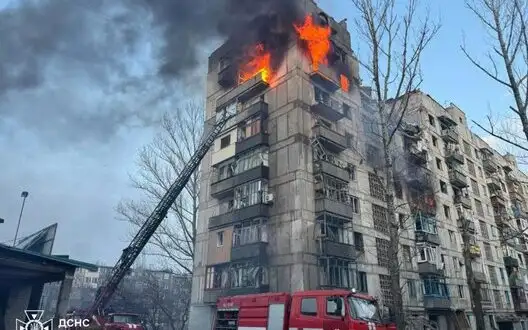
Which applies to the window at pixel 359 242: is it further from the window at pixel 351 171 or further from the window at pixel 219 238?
the window at pixel 219 238

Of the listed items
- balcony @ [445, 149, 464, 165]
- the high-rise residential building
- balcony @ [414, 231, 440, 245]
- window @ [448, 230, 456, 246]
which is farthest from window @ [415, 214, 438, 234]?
balcony @ [445, 149, 464, 165]

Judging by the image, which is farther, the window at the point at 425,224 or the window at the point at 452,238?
the window at the point at 452,238

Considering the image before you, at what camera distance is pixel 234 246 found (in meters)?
25.9

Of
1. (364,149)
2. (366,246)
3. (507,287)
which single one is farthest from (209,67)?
(507,287)

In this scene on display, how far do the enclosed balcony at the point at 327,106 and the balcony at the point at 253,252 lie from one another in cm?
1124

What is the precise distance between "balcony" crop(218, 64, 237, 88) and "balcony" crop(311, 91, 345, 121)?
8.57m

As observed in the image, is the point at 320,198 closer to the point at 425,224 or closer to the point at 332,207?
the point at 332,207

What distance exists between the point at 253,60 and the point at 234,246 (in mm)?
16688

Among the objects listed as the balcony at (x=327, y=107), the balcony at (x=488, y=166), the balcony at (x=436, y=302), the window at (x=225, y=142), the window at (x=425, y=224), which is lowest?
the balcony at (x=436, y=302)

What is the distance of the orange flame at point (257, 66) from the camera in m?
31.4

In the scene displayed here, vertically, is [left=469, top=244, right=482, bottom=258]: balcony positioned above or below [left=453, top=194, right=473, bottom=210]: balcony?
below

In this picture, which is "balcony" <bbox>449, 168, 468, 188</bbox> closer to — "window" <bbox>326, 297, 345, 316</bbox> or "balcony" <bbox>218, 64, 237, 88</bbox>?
"balcony" <bbox>218, 64, 237, 88</bbox>

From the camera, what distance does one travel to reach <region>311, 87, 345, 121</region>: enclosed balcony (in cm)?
2855

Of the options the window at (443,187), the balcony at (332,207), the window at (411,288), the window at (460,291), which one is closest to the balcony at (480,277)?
the window at (460,291)
